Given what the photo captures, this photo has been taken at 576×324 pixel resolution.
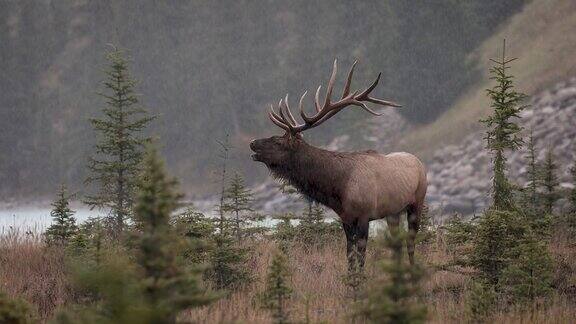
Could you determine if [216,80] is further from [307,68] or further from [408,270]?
[408,270]

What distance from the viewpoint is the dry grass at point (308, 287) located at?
251 inches

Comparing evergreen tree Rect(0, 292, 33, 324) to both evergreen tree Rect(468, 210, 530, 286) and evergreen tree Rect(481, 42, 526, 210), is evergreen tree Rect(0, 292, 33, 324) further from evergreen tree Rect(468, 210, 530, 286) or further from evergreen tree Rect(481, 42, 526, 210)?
evergreen tree Rect(481, 42, 526, 210)

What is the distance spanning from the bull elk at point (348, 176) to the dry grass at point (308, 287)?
66cm

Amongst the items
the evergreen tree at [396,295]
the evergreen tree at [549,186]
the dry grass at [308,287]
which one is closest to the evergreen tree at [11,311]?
the dry grass at [308,287]

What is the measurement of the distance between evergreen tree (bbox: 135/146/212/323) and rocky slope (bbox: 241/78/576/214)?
34.9 m

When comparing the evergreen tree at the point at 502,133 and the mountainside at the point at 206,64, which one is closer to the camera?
the evergreen tree at the point at 502,133

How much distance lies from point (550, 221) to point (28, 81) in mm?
70924

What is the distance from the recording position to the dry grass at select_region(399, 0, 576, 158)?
47938mm

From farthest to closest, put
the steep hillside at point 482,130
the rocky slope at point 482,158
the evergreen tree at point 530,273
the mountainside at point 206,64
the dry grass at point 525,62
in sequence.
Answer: the mountainside at point 206,64 < the dry grass at point 525,62 < the steep hillside at point 482,130 < the rocky slope at point 482,158 < the evergreen tree at point 530,273

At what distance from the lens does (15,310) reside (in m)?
4.64

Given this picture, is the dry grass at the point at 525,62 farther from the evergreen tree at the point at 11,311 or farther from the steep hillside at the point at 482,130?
the evergreen tree at the point at 11,311

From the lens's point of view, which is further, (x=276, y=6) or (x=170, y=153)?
(x=276, y=6)

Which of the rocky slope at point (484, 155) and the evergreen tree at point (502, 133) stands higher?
the rocky slope at point (484, 155)

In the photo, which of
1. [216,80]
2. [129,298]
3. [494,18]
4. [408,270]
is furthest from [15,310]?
[216,80]
